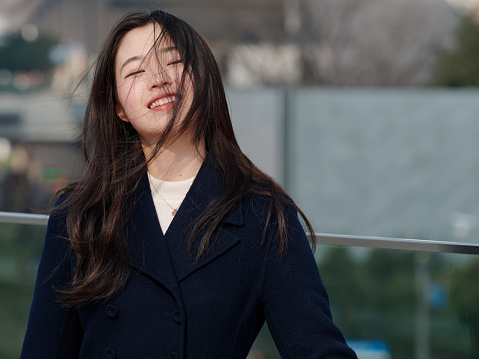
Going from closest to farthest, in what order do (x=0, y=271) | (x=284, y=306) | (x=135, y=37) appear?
(x=284, y=306), (x=135, y=37), (x=0, y=271)

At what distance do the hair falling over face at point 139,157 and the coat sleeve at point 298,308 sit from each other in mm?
32

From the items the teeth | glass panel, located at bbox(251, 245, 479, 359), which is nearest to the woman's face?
the teeth

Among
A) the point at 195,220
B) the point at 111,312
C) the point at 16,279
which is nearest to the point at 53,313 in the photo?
the point at 111,312

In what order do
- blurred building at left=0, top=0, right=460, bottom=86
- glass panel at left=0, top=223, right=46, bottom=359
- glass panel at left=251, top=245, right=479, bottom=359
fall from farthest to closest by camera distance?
1. blurred building at left=0, top=0, right=460, bottom=86
2. glass panel at left=0, top=223, right=46, bottom=359
3. glass panel at left=251, top=245, right=479, bottom=359

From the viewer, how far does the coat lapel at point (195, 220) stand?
1559mm

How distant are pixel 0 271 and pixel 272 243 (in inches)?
91.6

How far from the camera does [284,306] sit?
1.52 metres

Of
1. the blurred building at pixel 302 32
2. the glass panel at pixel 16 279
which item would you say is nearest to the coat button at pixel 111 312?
the glass panel at pixel 16 279

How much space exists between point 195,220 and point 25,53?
40.5ft

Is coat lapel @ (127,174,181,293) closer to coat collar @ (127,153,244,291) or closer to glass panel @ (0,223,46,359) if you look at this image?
coat collar @ (127,153,244,291)

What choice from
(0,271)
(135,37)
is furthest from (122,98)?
(0,271)

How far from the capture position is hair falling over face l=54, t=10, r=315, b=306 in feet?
A: 5.16

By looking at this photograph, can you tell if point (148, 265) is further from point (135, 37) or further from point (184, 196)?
point (135, 37)

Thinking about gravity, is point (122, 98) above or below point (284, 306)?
above
